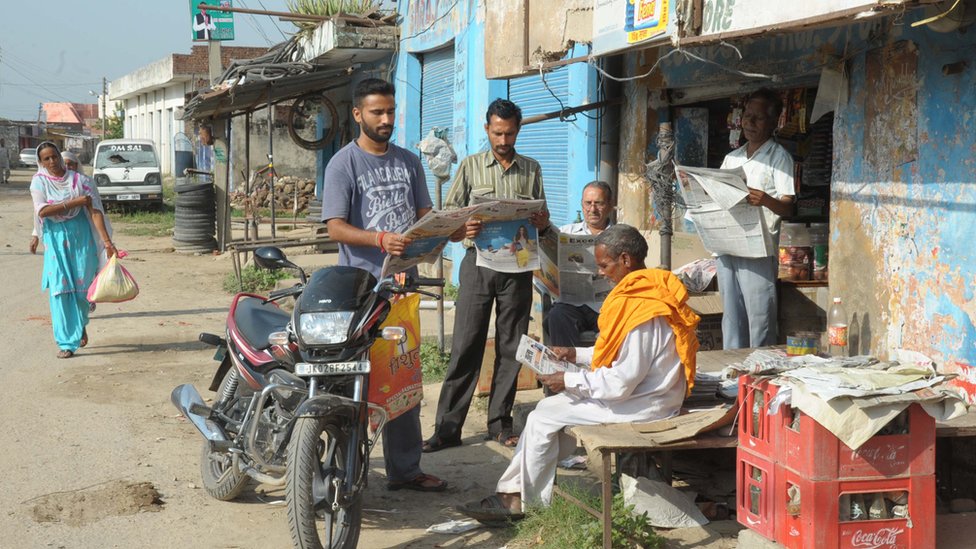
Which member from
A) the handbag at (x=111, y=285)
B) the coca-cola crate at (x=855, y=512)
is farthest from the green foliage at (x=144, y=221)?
the coca-cola crate at (x=855, y=512)

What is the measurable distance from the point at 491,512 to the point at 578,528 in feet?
1.48

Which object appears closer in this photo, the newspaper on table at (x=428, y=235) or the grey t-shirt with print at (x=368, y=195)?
the newspaper on table at (x=428, y=235)

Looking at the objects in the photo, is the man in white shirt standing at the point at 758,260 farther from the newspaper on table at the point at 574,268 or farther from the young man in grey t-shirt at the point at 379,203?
the young man in grey t-shirt at the point at 379,203

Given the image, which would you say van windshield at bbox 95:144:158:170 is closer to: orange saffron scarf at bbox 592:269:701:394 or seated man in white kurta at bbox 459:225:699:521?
seated man in white kurta at bbox 459:225:699:521

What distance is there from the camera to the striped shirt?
19.5 feet

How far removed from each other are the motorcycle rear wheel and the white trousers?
4.45ft

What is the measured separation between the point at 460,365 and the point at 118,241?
51.5 feet

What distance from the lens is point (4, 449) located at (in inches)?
236

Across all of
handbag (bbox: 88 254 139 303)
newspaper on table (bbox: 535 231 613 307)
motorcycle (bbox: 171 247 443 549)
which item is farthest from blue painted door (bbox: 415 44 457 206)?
motorcycle (bbox: 171 247 443 549)

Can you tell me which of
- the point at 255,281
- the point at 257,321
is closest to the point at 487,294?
the point at 257,321

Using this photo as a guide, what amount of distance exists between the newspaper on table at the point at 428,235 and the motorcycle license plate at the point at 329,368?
2.48 ft

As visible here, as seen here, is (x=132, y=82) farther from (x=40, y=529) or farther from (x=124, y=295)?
(x=40, y=529)

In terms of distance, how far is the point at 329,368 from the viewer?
411cm

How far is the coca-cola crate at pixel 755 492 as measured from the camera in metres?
3.95
